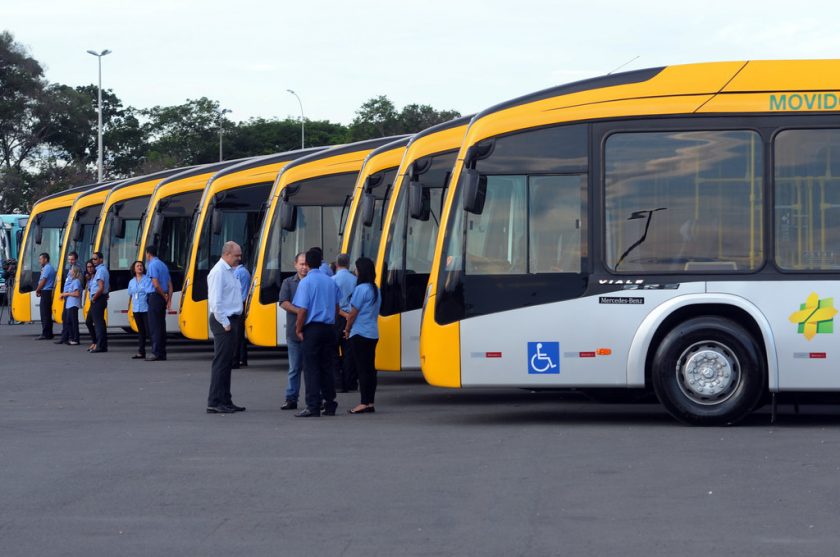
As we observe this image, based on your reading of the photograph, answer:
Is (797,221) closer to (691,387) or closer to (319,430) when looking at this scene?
(691,387)

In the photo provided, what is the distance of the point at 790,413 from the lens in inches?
595

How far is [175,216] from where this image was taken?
1061 inches

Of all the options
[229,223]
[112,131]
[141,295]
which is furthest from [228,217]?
[112,131]

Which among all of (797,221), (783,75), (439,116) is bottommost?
(797,221)

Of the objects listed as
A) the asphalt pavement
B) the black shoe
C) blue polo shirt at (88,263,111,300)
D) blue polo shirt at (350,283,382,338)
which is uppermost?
blue polo shirt at (88,263,111,300)

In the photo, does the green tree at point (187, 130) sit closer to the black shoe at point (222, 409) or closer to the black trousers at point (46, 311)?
the black trousers at point (46, 311)

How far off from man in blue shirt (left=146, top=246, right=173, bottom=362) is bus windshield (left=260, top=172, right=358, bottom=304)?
295 centimetres

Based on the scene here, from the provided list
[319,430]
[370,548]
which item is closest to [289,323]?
[319,430]

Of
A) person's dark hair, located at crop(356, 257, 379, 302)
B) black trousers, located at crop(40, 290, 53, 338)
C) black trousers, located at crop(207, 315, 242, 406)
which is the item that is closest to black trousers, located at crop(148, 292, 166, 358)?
black trousers, located at crop(40, 290, 53, 338)

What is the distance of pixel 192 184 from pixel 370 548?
19822 mm

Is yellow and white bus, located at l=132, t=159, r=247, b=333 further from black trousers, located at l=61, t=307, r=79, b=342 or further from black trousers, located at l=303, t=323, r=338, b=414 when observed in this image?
black trousers, located at l=303, t=323, r=338, b=414

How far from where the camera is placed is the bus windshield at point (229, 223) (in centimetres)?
2433

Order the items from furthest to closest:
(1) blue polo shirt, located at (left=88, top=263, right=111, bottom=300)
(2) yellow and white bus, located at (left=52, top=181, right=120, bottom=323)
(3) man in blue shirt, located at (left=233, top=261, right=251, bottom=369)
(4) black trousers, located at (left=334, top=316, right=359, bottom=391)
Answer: (2) yellow and white bus, located at (left=52, top=181, right=120, bottom=323) → (1) blue polo shirt, located at (left=88, top=263, right=111, bottom=300) → (3) man in blue shirt, located at (left=233, top=261, right=251, bottom=369) → (4) black trousers, located at (left=334, top=316, right=359, bottom=391)

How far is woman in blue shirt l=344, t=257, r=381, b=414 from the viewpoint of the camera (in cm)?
1518
